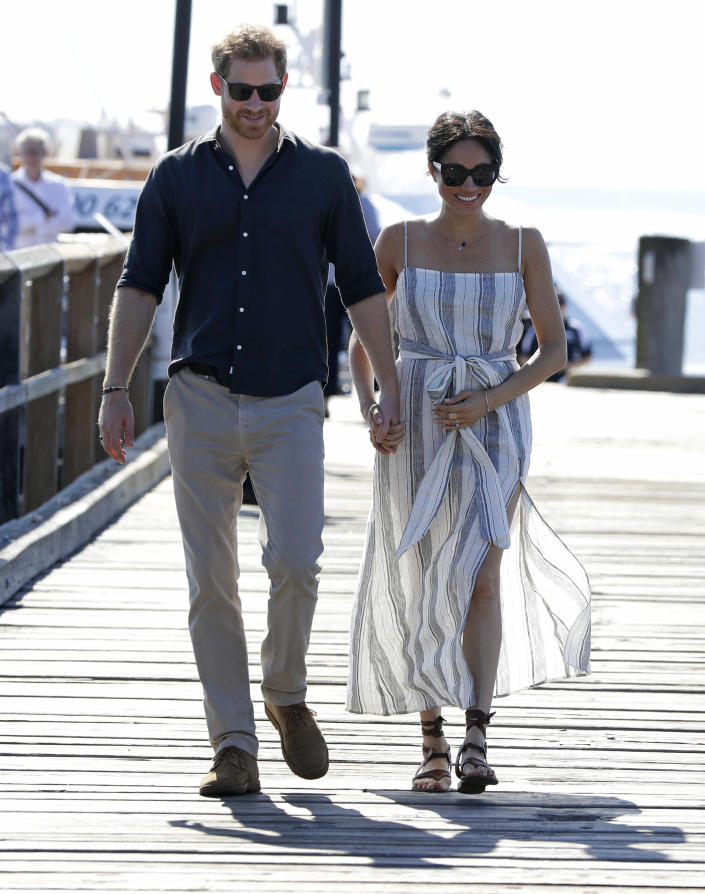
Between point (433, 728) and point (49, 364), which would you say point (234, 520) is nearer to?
point (433, 728)

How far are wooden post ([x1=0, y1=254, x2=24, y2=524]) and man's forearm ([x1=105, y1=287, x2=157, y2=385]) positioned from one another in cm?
270

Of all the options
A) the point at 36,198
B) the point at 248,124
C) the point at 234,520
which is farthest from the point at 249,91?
the point at 36,198

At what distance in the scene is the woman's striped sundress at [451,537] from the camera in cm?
470

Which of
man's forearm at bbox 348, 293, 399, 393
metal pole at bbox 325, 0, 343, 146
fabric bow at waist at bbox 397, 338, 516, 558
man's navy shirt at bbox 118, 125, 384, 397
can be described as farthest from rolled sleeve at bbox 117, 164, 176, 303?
metal pole at bbox 325, 0, 343, 146

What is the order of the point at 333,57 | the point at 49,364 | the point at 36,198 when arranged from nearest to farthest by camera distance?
the point at 49,364
the point at 36,198
the point at 333,57

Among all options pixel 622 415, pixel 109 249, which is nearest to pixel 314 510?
pixel 109 249

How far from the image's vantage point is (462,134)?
465 centimetres

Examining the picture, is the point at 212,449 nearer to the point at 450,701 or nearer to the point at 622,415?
the point at 450,701

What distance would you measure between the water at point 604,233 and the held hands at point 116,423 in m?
1.16

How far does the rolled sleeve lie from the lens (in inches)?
176

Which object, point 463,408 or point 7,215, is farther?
point 7,215

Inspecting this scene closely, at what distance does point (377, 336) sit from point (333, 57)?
1266 centimetres

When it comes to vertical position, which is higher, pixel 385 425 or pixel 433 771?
pixel 385 425

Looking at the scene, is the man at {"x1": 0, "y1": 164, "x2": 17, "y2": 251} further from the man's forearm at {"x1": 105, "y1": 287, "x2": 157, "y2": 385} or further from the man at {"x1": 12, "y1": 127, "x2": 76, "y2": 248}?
the man's forearm at {"x1": 105, "y1": 287, "x2": 157, "y2": 385}
